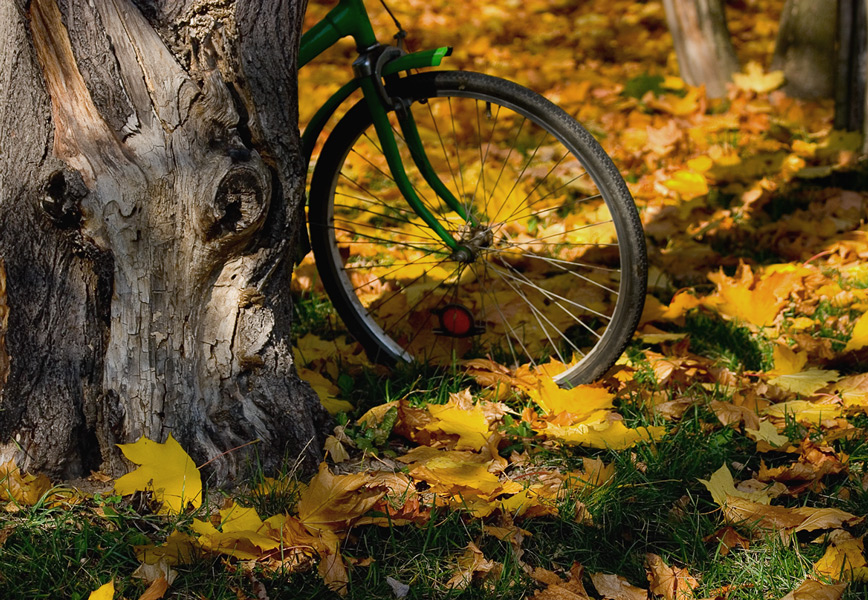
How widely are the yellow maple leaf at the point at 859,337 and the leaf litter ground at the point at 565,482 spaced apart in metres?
0.01

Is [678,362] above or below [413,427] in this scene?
above

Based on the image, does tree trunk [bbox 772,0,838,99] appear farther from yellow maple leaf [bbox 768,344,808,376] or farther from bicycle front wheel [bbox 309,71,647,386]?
yellow maple leaf [bbox 768,344,808,376]

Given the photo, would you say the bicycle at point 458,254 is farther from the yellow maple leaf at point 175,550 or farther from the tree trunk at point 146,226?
the yellow maple leaf at point 175,550

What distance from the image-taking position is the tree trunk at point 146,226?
6.12 feet

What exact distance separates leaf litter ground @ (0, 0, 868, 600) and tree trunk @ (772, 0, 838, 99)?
7.12ft

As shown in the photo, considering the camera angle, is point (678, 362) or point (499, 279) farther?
point (499, 279)

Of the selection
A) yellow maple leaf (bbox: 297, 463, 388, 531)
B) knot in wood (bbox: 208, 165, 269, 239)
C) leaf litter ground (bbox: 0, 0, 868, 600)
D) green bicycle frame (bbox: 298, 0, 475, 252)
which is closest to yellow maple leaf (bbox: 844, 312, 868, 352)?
leaf litter ground (bbox: 0, 0, 868, 600)

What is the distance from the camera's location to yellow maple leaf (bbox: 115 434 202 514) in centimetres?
193

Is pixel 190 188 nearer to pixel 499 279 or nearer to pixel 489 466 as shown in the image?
pixel 489 466

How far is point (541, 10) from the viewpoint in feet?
26.8

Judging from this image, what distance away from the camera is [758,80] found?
526 cm

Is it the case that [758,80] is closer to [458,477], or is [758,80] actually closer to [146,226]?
[458,477]

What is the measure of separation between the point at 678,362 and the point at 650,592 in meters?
0.99

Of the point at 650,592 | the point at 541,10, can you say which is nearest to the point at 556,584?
the point at 650,592
